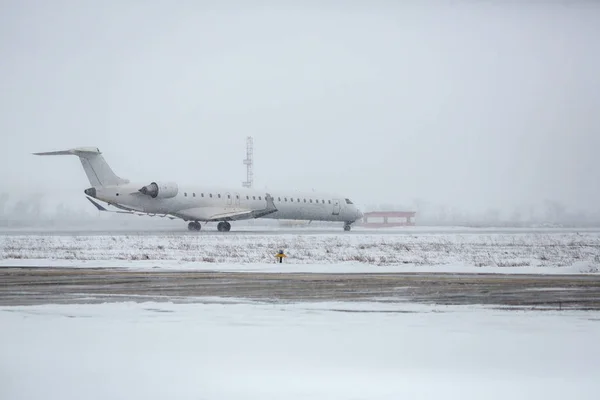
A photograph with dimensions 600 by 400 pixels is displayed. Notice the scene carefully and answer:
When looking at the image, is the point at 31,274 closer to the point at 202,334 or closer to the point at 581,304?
the point at 202,334

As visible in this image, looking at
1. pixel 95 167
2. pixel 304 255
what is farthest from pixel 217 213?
pixel 304 255

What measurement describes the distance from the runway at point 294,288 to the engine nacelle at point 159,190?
2269cm

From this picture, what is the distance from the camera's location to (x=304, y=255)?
1002 inches

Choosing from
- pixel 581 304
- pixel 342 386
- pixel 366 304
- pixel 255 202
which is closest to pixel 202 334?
pixel 342 386

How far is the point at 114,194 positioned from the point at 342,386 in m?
36.0

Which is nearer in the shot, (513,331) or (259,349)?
(259,349)

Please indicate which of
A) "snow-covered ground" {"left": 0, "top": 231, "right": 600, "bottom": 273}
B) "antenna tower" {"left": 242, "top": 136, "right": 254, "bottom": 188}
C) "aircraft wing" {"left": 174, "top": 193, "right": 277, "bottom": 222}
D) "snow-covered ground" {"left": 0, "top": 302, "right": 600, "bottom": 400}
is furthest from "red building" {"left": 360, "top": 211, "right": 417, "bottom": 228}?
"snow-covered ground" {"left": 0, "top": 302, "right": 600, "bottom": 400}

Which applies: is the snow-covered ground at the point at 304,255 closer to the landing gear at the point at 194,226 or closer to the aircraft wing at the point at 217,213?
the aircraft wing at the point at 217,213

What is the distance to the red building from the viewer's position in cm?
8281

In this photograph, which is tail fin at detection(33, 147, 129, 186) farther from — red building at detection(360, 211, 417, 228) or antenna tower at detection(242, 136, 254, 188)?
red building at detection(360, 211, 417, 228)

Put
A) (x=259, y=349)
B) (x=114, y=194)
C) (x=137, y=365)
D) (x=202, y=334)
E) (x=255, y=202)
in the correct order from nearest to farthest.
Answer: (x=137, y=365)
(x=259, y=349)
(x=202, y=334)
(x=114, y=194)
(x=255, y=202)

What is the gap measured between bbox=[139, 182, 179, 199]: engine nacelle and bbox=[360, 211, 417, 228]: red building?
42342 mm

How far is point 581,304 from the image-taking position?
12.4 m

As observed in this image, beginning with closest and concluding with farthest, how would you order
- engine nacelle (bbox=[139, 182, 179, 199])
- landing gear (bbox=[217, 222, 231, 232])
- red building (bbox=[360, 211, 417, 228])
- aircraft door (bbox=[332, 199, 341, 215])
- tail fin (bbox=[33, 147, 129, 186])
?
1. engine nacelle (bbox=[139, 182, 179, 199])
2. tail fin (bbox=[33, 147, 129, 186])
3. landing gear (bbox=[217, 222, 231, 232])
4. aircraft door (bbox=[332, 199, 341, 215])
5. red building (bbox=[360, 211, 417, 228])
